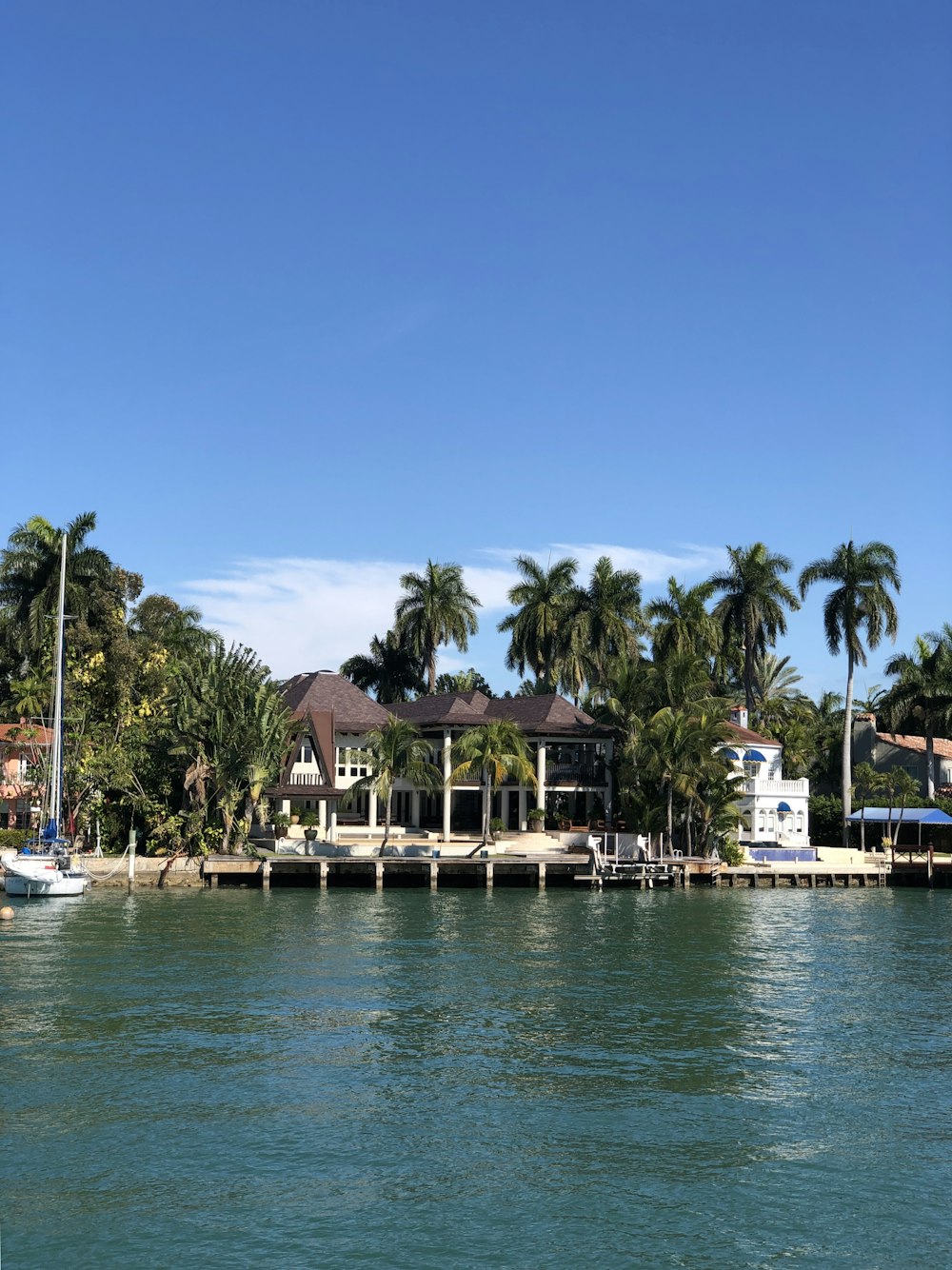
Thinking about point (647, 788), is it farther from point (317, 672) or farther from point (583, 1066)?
point (583, 1066)

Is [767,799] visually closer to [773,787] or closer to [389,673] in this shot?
[773,787]

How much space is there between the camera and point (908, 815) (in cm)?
8581

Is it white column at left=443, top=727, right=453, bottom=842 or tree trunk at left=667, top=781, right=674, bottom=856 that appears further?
white column at left=443, top=727, right=453, bottom=842

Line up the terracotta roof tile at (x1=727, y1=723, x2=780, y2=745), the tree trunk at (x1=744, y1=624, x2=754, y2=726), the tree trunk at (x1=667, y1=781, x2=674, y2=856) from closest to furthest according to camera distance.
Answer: the tree trunk at (x1=667, y1=781, x2=674, y2=856) < the terracotta roof tile at (x1=727, y1=723, x2=780, y2=745) < the tree trunk at (x1=744, y1=624, x2=754, y2=726)

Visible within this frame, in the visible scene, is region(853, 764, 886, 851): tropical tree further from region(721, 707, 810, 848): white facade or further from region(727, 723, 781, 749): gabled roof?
region(727, 723, 781, 749): gabled roof

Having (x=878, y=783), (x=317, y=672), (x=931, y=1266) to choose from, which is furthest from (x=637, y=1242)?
(x=878, y=783)

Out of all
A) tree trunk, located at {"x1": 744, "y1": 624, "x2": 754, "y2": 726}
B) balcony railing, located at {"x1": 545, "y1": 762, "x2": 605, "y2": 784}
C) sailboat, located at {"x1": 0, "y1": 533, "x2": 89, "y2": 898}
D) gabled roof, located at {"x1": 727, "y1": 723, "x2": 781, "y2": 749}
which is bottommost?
sailboat, located at {"x1": 0, "y1": 533, "x2": 89, "y2": 898}

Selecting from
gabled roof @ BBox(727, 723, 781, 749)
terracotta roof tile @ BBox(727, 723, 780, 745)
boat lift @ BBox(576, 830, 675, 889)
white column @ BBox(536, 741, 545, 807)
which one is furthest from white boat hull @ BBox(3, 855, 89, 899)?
terracotta roof tile @ BBox(727, 723, 780, 745)

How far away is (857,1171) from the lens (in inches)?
799

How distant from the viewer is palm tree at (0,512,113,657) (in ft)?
243

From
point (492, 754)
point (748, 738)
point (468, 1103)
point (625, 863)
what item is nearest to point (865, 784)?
point (748, 738)

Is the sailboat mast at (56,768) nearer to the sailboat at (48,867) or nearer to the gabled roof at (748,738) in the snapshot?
the sailboat at (48,867)

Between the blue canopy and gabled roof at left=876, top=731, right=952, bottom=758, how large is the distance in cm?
1395

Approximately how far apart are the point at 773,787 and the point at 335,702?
30123 mm
